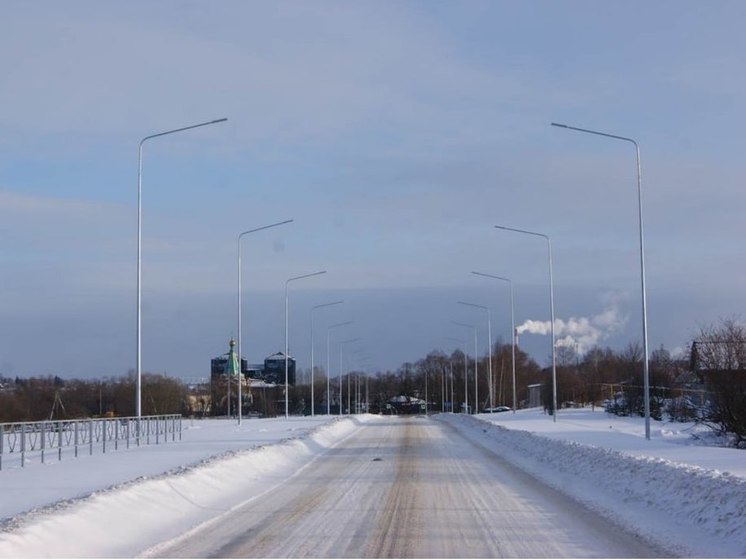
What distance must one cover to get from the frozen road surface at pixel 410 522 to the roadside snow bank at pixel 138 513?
488 millimetres

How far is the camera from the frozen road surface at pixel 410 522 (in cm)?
1251

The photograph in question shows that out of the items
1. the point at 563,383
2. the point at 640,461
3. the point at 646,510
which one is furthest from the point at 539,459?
the point at 563,383

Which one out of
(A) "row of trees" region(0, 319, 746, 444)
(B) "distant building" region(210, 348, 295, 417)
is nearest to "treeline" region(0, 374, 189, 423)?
(A) "row of trees" region(0, 319, 746, 444)

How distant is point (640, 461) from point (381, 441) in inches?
942

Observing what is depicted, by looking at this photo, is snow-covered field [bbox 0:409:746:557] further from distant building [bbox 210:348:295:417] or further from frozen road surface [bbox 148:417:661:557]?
distant building [bbox 210:348:295:417]

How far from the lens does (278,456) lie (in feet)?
97.9

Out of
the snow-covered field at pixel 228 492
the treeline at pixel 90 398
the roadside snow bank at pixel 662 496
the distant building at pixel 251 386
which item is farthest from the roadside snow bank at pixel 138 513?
the distant building at pixel 251 386

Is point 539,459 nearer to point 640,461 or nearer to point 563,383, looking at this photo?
point 640,461

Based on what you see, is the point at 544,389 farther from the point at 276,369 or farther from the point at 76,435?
the point at 276,369

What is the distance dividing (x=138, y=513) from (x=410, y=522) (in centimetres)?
420

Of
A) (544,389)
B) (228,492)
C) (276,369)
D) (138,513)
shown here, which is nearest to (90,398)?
(544,389)

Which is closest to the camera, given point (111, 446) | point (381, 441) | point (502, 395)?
point (111, 446)

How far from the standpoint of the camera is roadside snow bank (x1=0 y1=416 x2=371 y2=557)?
39.3 feet

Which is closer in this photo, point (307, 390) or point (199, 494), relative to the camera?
point (199, 494)
